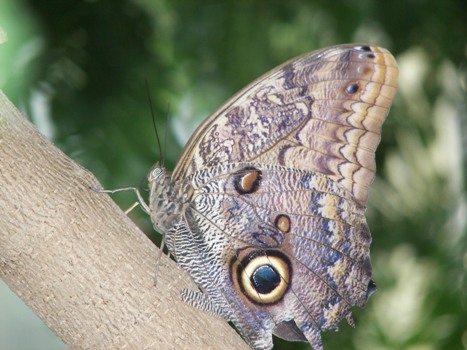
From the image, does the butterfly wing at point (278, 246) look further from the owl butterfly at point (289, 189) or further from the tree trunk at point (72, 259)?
the tree trunk at point (72, 259)

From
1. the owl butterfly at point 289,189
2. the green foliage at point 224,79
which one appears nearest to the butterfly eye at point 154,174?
the owl butterfly at point 289,189

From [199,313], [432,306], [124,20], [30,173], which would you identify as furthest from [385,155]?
[30,173]

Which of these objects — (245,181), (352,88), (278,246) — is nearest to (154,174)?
(245,181)


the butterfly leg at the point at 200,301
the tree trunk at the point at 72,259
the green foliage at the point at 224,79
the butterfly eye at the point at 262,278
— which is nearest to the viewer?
the tree trunk at the point at 72,259

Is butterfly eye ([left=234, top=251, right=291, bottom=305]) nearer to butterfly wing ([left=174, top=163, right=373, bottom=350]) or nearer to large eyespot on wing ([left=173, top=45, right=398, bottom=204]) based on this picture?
butterfly wing ([left=174, top=163, right=373, bottom=350])

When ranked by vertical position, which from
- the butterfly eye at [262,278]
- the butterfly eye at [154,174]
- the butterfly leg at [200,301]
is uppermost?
the butterfly eye at [154,174]

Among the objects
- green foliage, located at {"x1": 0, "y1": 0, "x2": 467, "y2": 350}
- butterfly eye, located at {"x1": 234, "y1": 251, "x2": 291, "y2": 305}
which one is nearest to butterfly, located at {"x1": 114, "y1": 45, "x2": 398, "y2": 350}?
butterfly eye, located at {"x1": 234, "y1": 251, "x2": 291, "y2": 305}

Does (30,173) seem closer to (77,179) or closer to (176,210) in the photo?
(77,179)
